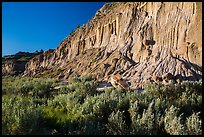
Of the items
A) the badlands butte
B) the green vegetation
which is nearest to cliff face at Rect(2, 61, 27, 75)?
the badlands butte

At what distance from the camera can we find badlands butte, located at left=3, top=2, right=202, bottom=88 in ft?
78.0

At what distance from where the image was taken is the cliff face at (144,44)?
23.9m

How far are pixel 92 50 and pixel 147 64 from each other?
1311cm

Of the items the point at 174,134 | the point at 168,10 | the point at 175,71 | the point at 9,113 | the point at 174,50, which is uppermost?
the point at 168,10

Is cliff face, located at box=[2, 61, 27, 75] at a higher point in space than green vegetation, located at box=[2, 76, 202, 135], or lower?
higher

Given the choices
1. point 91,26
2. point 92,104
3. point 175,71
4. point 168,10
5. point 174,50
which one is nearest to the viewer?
point 92,104

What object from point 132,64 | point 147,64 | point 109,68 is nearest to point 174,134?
point 147,64

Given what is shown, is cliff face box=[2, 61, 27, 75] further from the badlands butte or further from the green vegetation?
the green vegetation

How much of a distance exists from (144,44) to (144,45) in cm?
11

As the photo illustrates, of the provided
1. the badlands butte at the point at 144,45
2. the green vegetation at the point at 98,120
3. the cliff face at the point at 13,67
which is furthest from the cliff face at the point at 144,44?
the cliff face at the point at 13,67

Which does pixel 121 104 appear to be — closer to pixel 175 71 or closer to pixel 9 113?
pixel 9 113

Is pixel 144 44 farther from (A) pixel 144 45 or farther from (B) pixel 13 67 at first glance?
(B) pixel 13 67

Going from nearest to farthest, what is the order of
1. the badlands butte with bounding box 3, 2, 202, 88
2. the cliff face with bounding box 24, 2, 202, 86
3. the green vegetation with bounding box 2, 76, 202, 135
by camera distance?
1. the green vegetation with bounding box 2, 76, 202, 135
2. the badlands butte with bounding box 3, 2, 202, 88
3. the cliff face with bounding box 24, 2, 202, 86

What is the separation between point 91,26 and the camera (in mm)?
42344
